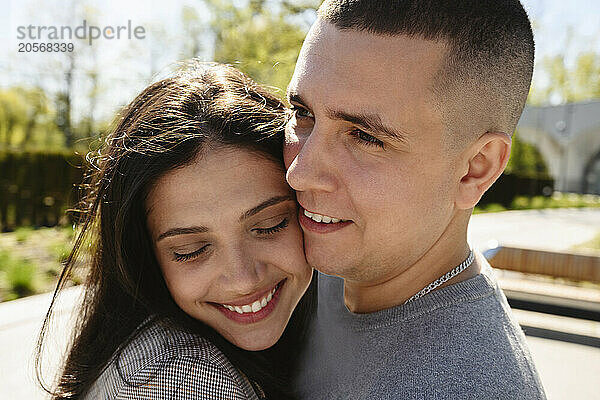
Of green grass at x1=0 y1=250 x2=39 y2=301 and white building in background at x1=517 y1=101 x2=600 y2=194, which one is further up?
green grass at x1=0 y1=250 x2=39 y2=301

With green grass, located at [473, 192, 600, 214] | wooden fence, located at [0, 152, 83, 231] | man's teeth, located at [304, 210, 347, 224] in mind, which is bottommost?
green grass, located at [473, 192, 600, 214]

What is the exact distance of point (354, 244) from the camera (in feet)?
5.78

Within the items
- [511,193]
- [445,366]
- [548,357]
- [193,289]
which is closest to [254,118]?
[193,289]

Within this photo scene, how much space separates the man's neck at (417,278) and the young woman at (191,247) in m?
0.26

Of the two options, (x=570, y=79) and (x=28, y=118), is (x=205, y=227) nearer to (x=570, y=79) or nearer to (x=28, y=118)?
(x=28, y=118)

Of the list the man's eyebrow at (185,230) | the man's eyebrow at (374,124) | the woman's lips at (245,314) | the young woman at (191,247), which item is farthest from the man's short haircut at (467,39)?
the woman's lips at (245,314)

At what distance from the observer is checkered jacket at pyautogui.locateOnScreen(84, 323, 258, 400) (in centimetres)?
160

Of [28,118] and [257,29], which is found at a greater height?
[257,29]

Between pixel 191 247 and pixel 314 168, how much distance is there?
0.48 meters

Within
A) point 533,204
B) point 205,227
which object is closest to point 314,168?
point 205,227

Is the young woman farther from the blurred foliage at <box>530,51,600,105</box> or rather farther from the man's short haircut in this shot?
the blurred foliage at <box>530,51,600,105</box>

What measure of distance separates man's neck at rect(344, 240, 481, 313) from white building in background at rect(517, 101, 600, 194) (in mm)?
33434

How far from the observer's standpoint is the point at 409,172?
1.65 metres

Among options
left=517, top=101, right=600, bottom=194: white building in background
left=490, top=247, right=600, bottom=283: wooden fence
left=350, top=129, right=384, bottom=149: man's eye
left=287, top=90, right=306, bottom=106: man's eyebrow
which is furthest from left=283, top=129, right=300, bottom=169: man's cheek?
left=517, top=101, right=600, bottom=194: white building in background
